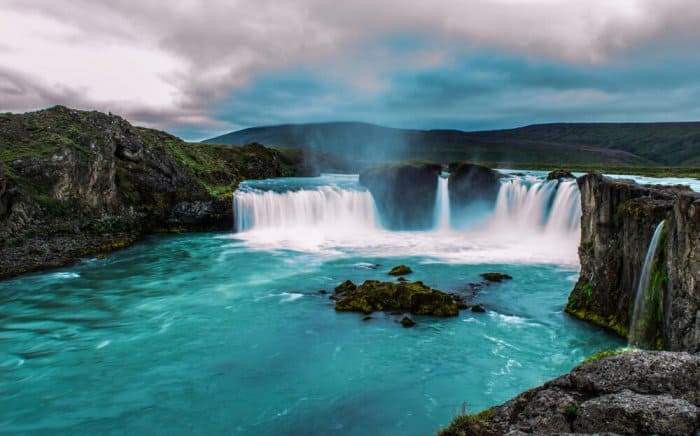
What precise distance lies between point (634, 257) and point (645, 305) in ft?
7.27

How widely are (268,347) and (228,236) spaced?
2731 cm

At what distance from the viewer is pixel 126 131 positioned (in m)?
42.6

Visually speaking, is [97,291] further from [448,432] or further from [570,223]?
[570,223]

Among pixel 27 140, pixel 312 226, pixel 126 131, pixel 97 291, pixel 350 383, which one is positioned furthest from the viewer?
pixel 312 226

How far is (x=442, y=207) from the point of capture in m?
48.5

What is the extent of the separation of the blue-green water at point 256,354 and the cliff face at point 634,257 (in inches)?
56.6

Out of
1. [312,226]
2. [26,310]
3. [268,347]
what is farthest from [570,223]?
[26,310]

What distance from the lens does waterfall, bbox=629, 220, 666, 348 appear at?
13758 mm

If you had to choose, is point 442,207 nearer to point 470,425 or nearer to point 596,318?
point 596,318

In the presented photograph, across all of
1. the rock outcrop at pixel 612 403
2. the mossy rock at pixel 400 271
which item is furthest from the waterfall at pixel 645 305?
the mossy rock at pixel 400 271

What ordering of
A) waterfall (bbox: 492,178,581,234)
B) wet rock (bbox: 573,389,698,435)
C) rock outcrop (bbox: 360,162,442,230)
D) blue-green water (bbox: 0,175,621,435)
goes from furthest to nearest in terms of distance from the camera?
rock outcrop (bbox: 360,162,442,230), waterfall (bbox: 492,178,581,234), blue-green water (bbox: 0,175,621,435), wet rock (bbox: 573,389,698,435)

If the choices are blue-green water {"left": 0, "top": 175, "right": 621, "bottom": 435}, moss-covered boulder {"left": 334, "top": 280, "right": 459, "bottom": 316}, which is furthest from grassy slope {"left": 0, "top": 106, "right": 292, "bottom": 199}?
moss-covered boulder {"left": 334, "top": 280, "right": 459, "bottom": 316}

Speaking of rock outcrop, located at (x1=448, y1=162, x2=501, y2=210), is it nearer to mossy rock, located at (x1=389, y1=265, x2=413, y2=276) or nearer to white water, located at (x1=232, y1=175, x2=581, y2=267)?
white water, located at (x1=232, y1=175, x2=581, y2=267)

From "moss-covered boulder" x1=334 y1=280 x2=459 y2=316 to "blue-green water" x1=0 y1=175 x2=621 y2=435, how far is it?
2.22 feet
